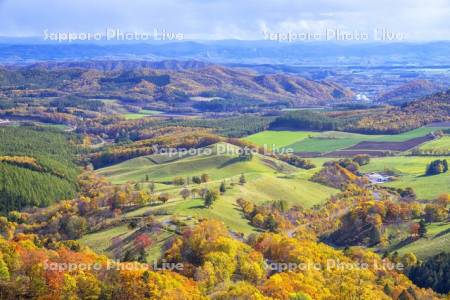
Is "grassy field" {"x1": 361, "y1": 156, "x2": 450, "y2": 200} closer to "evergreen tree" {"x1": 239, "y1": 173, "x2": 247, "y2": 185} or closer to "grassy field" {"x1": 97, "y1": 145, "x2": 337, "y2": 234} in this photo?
"grassy field" {"x1": 97, "y1": 145, "x2": 337, "y2": 234}

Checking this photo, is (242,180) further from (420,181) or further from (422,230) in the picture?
(422,230)

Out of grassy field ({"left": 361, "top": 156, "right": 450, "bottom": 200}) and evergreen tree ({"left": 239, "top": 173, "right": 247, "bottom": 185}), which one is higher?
evergreen tree ({"left": 239, "top": 173, "right": 247, "bottom": 185})

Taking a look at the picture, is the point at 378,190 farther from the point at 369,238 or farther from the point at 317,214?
the point at 369,238

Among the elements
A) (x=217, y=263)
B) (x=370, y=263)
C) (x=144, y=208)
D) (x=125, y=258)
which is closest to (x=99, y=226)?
(x=144, y=208)

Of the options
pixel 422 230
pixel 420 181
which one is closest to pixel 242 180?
pixel 420 181

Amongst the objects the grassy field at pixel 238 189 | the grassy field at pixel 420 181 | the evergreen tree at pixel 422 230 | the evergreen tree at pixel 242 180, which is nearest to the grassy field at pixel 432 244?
the evergreen tree at pixel 422 230

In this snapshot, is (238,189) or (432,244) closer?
(432,244)

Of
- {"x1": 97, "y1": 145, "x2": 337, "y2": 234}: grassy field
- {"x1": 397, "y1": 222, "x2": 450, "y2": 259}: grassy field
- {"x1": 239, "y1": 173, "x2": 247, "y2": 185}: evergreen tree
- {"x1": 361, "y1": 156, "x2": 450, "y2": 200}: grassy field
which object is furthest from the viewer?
{"x1": 239, "y1": 173, "x2": 247, "y2": 185}: evergreen tree

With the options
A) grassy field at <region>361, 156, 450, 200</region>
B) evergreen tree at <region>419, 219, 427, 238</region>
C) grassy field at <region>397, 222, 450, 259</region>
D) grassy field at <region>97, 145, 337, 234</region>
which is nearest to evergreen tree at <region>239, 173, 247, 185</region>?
grassy field at <region>97, 145, 337, 234</region>
